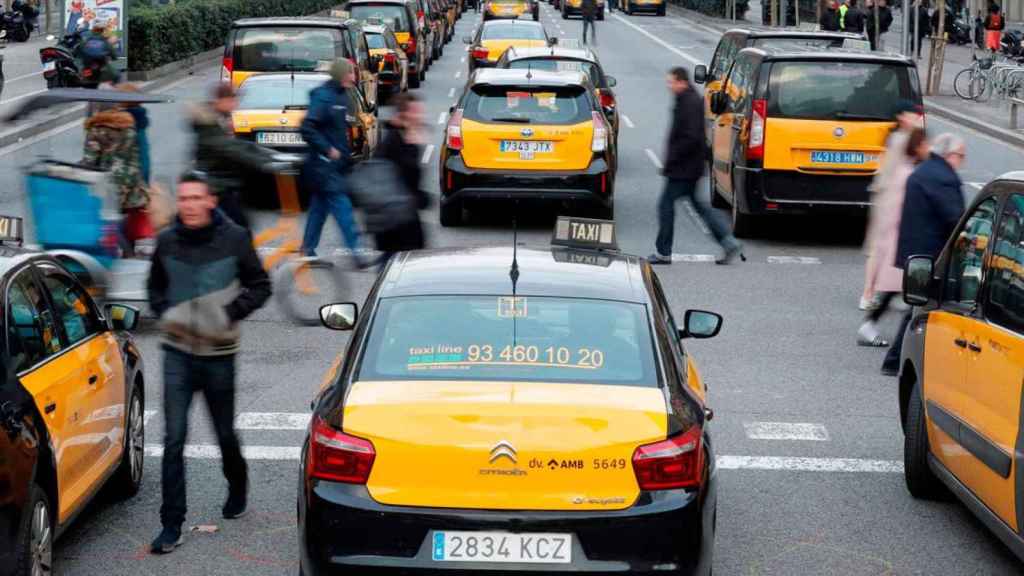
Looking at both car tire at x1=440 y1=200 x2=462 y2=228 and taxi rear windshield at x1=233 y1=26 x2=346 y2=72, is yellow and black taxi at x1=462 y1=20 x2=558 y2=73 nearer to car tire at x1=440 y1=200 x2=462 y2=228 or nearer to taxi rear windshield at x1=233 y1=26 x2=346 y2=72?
taxi rear windshield at x1=233 y1=26 x2=346 y2=72

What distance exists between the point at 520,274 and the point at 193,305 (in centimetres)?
153

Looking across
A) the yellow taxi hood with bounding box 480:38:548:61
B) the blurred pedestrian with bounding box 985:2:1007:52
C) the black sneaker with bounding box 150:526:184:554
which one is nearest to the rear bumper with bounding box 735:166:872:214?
the black sneaker with bounding box 150:526:184:554

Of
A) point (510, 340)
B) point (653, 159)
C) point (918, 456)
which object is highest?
point (510, 340)

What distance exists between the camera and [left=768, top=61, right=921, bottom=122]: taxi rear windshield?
1630cm

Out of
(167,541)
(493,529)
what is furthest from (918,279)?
(167,541)

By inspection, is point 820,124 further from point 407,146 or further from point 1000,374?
point 1000,374

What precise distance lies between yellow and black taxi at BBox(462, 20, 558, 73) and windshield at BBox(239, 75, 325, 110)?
1371 cm

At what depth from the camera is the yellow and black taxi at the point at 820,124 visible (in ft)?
53.5

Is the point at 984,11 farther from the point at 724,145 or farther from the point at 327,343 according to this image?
the point at 327,343

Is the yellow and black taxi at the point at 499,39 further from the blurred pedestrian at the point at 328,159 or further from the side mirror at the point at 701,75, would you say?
the blurred pedestrian at the point at 328,159

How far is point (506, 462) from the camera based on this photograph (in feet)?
18.8

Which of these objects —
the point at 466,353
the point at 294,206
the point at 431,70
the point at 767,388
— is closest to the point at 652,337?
the point at 466,353

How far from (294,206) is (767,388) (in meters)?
6.92

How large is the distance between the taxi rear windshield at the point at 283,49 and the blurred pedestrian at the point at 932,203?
1499cm
